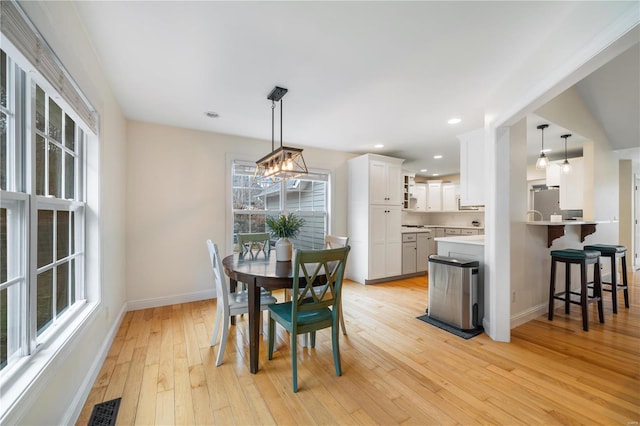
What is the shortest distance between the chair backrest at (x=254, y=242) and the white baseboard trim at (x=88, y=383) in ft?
4.88

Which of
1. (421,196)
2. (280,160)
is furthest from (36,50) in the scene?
(421,196)

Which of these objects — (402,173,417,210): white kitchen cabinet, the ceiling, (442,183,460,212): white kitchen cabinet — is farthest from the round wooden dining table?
(442,183,460,212): white kitchen cabinet

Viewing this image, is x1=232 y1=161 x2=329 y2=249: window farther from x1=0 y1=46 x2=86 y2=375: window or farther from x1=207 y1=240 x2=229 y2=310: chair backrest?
x1=0 y1=46 x2=86 y2=375: window

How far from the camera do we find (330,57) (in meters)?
2.11

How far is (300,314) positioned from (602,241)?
5068mm

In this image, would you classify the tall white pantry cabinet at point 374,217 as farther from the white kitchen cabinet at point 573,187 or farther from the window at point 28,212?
the window at point 28,212

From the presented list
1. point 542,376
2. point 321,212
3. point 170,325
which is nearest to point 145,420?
point 170,325

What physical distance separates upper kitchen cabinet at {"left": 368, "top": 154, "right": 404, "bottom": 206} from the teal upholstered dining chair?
2.88 metres

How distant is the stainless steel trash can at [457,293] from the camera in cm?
282

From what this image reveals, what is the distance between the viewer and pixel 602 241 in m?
4.23

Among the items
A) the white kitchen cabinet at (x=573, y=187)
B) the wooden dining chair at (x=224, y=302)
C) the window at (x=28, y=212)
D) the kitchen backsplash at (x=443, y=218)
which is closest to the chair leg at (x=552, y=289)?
the white kitchen cabinet at (x=573, y=187)

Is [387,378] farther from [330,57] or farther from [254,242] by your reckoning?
[330,57]

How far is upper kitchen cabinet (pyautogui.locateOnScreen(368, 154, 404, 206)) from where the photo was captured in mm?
4801

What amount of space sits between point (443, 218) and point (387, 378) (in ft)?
19.9
